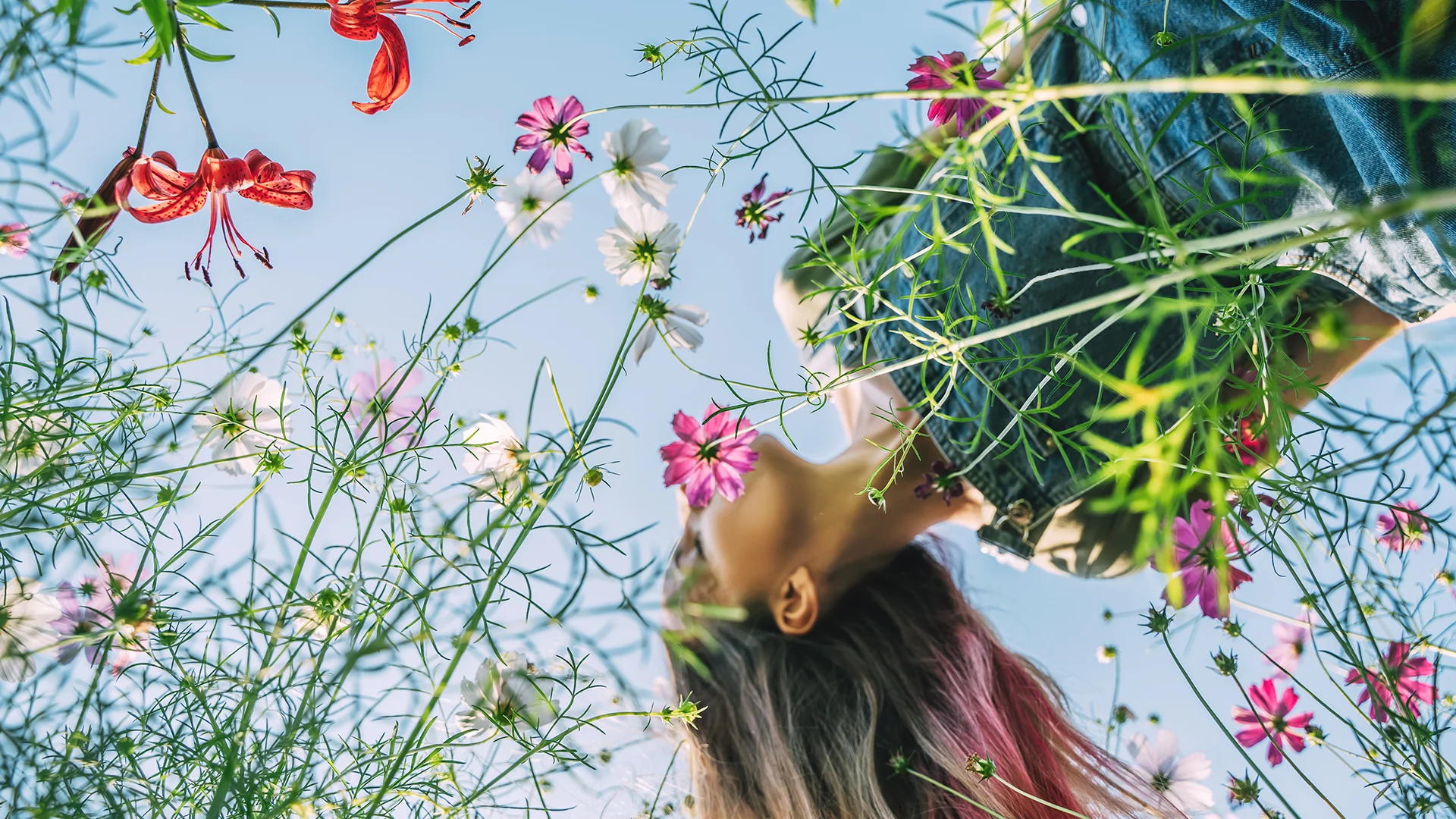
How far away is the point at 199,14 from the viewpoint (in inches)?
14.1

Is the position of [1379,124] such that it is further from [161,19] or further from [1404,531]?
[161,19]

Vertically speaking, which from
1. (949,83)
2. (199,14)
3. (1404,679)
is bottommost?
(1404,679)

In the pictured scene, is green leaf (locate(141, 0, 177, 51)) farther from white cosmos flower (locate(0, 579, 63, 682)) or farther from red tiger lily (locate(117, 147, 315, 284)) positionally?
white cosmos flower (locate(0, 579, 63, 682))

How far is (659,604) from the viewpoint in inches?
16.9

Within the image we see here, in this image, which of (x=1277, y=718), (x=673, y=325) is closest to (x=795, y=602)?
(x=1277, y=718)

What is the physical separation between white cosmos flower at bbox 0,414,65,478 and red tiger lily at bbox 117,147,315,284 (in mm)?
145

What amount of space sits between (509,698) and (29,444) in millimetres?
327

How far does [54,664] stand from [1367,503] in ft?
2.70

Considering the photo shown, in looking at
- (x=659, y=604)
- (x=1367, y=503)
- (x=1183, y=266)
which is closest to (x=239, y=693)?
(x=659, y=604)

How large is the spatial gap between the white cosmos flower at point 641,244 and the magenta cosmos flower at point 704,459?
12 centimetres

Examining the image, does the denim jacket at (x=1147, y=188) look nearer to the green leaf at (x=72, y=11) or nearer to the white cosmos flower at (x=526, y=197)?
the white cosmos flower at (x=526, y=197)

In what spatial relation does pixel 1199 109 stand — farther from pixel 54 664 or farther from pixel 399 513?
pixel 54 664

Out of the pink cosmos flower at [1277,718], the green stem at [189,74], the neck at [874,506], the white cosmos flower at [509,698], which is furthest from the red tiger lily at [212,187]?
the pink cosmos flower at [1277,718]

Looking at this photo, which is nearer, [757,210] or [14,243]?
[14,243]
